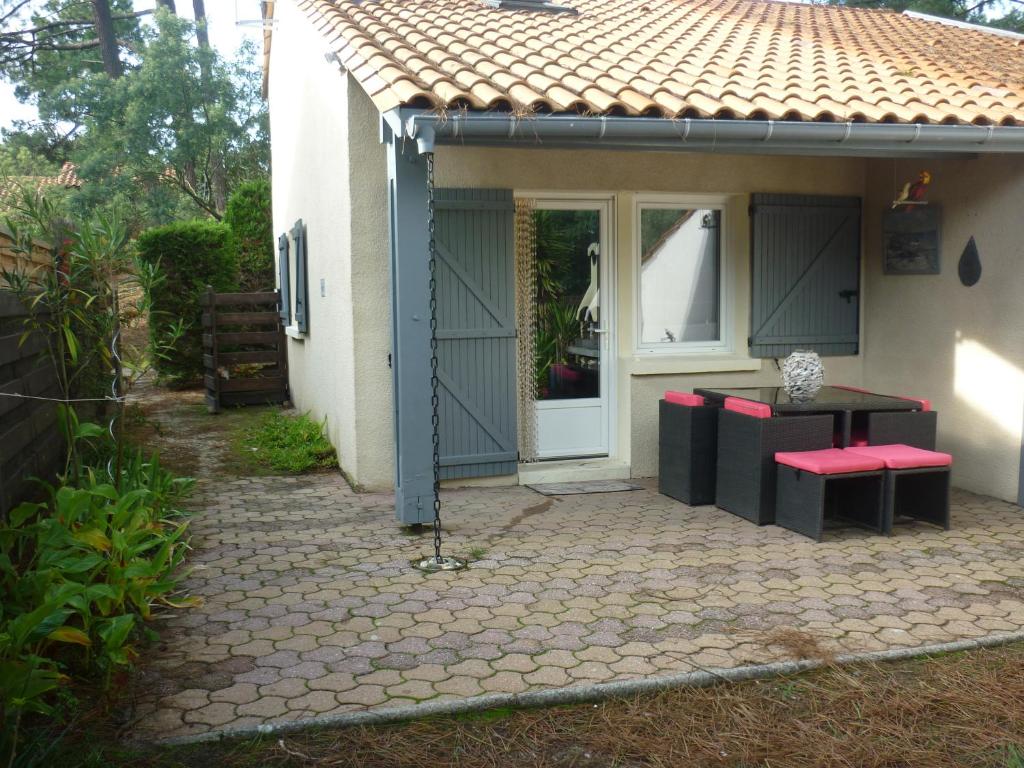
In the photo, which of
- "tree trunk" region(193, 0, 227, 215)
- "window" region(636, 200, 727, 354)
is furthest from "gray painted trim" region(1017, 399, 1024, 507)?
"tree trunk" region(193, 0, 227, 215)

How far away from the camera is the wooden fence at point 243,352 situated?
1160 centimetres

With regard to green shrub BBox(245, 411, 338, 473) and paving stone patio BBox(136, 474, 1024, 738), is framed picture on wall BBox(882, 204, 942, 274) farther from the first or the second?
green shrub BBox(245, 411, 338, 473)

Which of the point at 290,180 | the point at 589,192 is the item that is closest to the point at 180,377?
the point at 290,180

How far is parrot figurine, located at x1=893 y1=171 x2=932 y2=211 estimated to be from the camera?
23.4 ft

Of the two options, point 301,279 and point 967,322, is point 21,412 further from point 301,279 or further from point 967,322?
point 967,322

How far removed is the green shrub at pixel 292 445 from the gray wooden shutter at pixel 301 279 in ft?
3.53

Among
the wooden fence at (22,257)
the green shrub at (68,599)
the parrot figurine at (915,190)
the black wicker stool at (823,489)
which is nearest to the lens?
the green shrub at (68,599)

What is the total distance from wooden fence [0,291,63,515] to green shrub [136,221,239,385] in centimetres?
811

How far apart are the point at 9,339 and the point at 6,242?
2.56 ft

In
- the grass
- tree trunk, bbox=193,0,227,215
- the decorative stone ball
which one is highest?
tree trunk, bbox=193,0,227,215

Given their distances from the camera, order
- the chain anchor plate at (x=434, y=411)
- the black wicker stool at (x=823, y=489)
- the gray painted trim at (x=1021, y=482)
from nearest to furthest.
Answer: the chain anchor plate at (x=434, y=411), the black wicker stool at (x=823, y=489), the gray painted trim at (x=1021, y=482)

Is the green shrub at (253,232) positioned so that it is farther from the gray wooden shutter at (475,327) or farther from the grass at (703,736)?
the grass at (703,736)

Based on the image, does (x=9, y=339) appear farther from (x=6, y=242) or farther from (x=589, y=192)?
(x=589, y=192)

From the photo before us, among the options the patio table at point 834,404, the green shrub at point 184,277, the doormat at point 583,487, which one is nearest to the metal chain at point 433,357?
the doormat at point 583,487
